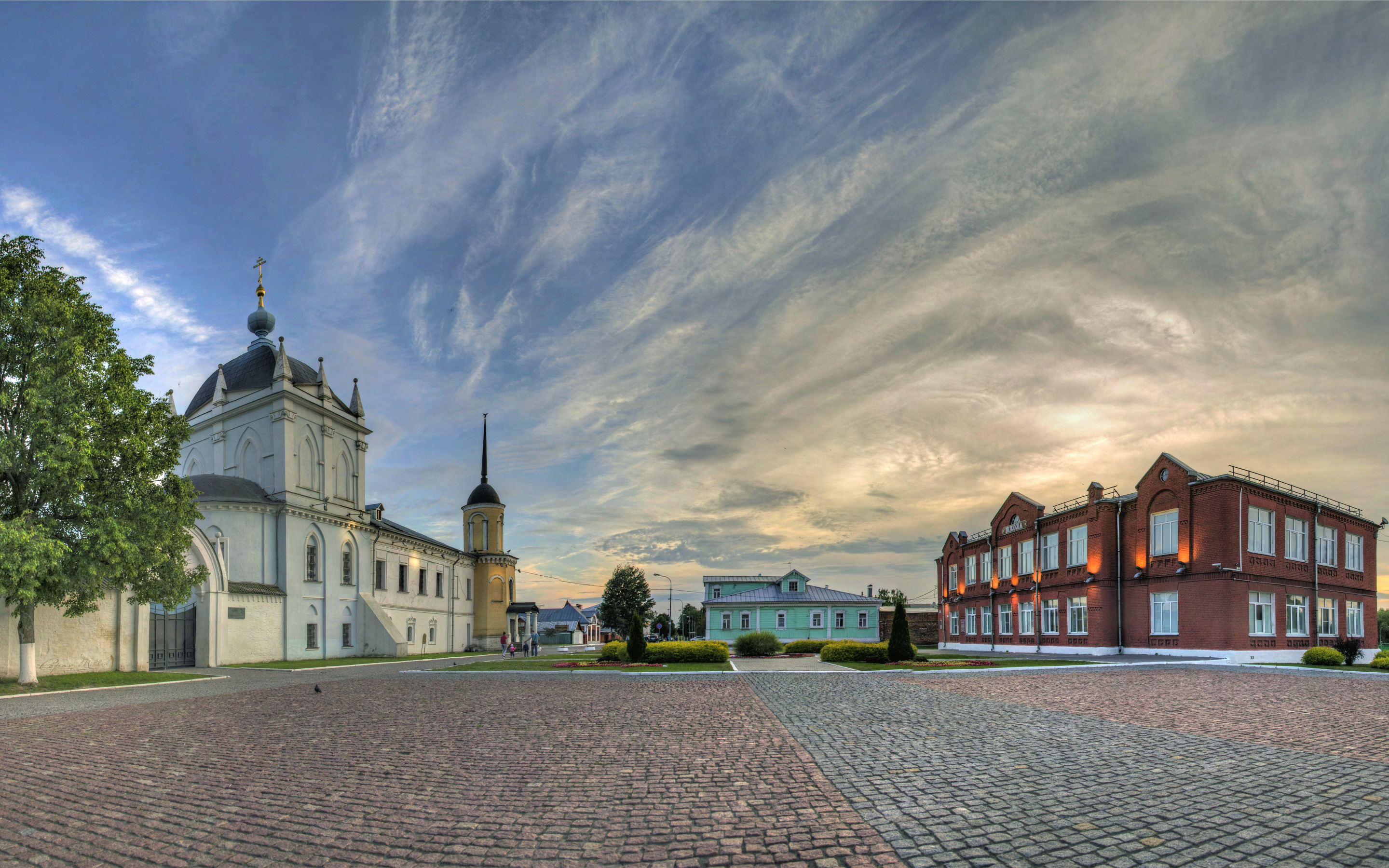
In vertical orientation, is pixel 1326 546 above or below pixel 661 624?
above

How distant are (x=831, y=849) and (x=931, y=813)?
4.67 feet

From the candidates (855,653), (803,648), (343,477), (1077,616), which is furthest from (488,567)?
(1077,616)

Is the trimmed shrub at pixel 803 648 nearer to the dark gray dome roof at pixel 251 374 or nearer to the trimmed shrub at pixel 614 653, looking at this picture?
the trimmed shrub at pixel 614 653

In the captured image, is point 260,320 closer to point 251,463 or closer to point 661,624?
point 251,463

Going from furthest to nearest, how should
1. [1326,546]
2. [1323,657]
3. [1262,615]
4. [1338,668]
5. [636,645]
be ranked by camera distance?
[1326,546]
[1262,615]
[636,645]
[1323,657]
[1338,668]

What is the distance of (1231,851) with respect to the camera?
5.68m

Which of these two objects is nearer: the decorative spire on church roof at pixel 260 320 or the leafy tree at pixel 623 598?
the decorative spire on church roof at pixel 260 320

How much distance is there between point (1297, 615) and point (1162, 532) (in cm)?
762

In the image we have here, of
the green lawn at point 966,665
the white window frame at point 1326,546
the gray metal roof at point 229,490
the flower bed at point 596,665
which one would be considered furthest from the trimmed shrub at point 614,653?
the white window frame at point 1326,546

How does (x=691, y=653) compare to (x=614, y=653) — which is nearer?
(x=691, y=653)

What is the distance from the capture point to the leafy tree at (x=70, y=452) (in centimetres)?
2031

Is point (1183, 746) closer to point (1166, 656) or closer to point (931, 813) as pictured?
point (931, 813)

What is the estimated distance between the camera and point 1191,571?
33469mm

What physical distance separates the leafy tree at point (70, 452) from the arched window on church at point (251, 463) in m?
19.9
